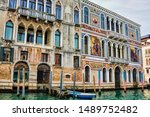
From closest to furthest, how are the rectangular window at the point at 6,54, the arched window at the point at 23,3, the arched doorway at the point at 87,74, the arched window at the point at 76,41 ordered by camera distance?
the rectangular window at the point at 6,54, the arched window at the point at 23,3, the arched window at the point at 76,41, the arched doorway at the point at 87,74

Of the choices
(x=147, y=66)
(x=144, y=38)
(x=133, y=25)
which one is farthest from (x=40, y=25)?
(x=144, y=38)

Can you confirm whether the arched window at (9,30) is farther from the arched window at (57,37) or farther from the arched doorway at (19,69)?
the arched window at (57,37)

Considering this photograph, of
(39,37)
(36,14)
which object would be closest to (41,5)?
(36,14)

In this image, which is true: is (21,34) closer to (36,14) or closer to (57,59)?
(36,14)

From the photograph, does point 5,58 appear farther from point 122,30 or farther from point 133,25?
point 133,25

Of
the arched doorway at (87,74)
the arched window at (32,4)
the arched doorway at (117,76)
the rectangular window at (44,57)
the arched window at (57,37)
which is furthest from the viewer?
the arched doorway at (117,76)

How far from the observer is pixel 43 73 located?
11.3 meters

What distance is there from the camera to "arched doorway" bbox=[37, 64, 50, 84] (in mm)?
11055

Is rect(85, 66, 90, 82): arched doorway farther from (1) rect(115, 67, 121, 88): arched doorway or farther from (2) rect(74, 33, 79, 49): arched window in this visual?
(1) rect(115, 67, 121, 88): arched doorway

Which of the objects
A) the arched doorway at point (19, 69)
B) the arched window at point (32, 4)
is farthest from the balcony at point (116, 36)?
the arched doorway at point (19, 69)

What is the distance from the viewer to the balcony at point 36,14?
10655 millimetres

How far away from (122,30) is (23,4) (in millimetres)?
9921

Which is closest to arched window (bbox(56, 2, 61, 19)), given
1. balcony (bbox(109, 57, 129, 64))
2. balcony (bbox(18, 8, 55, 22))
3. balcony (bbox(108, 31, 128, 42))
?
balcony (bbox(18, 8, 55, 22))

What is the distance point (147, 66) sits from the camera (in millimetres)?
24312
